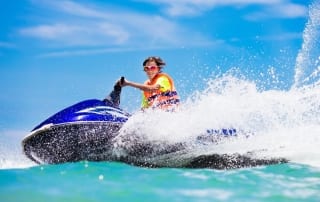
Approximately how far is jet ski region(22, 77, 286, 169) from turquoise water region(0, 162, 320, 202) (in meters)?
0.47

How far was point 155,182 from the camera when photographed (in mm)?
6984

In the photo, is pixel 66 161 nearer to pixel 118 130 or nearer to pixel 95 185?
pixel 118 130

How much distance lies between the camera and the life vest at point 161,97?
30.8ft

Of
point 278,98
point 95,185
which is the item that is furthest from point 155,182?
point 278,98

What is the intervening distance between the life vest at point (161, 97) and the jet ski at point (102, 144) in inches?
23.4

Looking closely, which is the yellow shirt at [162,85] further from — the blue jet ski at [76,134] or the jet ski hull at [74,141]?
the jet ski hull at [74,141]

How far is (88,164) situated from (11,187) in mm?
2082

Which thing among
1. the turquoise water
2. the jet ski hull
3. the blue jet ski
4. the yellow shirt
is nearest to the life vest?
the yellow shirt

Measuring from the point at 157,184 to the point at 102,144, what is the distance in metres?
2.34

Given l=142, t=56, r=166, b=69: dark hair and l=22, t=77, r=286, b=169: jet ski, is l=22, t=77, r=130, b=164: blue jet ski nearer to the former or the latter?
l=22, t=77, r=286, b=169: jet ski

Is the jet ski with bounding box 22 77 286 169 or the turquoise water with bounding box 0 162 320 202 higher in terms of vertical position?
the jet ski with bounding box 22 77 286 169

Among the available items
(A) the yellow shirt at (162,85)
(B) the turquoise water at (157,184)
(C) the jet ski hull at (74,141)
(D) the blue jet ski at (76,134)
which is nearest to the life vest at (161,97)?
(A) the yellow shirt at (162,85)

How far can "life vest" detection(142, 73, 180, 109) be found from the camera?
9383 mm

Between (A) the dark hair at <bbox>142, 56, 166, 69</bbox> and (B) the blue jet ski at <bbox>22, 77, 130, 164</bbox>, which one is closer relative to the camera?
(B) the blue jet ski at <bbox>22, 77, 130, 164</bbox>
